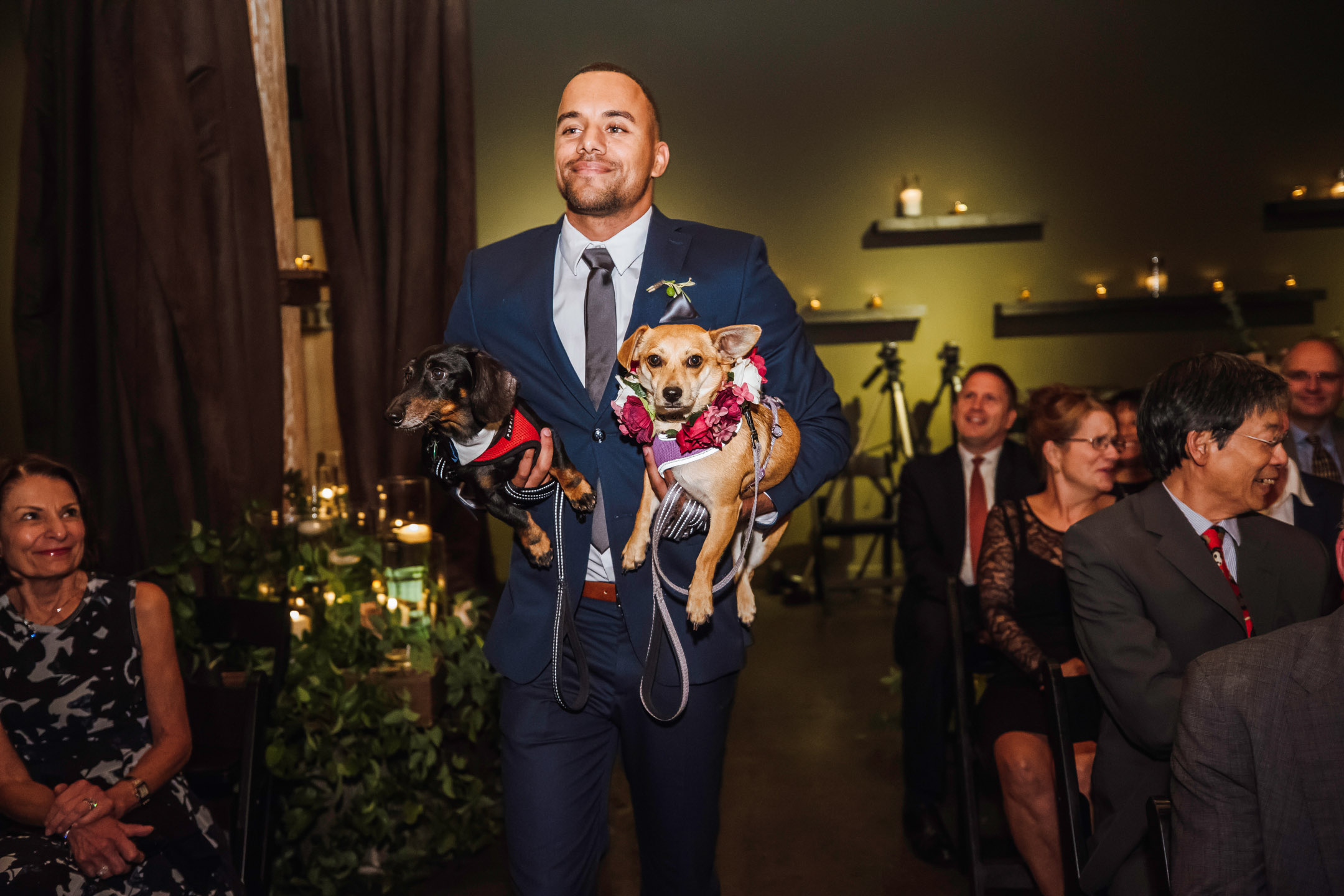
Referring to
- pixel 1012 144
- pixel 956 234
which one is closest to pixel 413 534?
pixel 956 234

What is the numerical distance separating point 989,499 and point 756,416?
227 centimetres

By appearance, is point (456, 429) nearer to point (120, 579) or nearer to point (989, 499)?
point (120, 579)

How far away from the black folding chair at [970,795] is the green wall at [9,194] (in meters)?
3.42

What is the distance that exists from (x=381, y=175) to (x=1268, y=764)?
3.52 metres

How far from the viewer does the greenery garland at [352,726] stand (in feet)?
7.99

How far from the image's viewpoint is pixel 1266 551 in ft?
6.22

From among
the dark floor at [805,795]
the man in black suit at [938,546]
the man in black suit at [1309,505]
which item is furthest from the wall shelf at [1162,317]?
the man in black suit at [1309,505]

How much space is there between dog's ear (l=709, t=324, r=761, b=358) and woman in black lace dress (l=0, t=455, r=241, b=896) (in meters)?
1.60

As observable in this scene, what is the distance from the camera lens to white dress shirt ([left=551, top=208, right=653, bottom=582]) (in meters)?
1.44

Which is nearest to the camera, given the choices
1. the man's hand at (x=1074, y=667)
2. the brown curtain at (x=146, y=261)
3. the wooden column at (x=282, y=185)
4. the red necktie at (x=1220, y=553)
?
the red necktie at (x=1220, y=553)

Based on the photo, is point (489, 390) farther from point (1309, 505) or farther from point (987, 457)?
point (987, 457)

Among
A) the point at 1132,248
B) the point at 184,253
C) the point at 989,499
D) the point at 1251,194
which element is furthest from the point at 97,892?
the point at 1251,194

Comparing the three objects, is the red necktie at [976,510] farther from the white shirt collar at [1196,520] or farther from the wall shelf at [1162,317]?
the wall shelf at [1162,317]

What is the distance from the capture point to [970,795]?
2.31 meters
